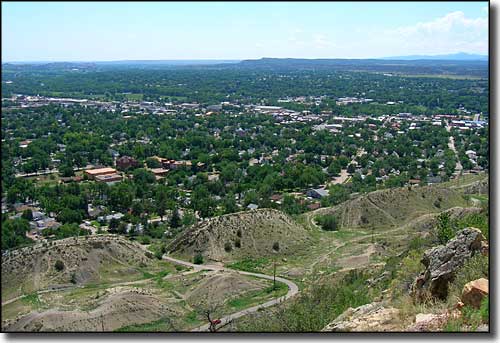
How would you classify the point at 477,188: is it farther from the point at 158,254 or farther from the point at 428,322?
the point at 428,322

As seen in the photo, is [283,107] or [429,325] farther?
[283,107]

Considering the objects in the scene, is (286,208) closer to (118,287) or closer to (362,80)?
(118,287)

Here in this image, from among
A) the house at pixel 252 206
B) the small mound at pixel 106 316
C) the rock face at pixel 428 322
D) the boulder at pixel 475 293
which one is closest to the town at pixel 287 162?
the house at pixel 252 206

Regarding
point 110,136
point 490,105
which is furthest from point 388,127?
point 490,105

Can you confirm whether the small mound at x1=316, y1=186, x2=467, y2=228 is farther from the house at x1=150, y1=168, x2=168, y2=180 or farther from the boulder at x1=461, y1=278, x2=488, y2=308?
the boulder at x1=461, y1=278, x2=488, y2=308

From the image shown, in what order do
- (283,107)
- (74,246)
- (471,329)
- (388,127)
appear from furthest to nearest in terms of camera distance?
(283,107), (388,127), (74,246), (471,329)

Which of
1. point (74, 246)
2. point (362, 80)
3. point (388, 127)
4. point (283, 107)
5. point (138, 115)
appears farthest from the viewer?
point (362, 80)
